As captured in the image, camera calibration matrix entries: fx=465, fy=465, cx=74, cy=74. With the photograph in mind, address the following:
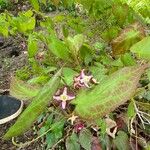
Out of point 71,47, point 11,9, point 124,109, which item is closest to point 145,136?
point 124,109

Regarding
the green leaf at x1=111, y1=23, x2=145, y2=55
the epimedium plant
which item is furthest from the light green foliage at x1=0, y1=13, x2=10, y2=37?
the green leaf at x1=111, y1=23, x2=145, y2=55

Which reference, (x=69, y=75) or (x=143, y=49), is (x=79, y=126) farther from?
(x=143, y=49)

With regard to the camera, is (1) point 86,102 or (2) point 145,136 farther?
(2) point 145,136

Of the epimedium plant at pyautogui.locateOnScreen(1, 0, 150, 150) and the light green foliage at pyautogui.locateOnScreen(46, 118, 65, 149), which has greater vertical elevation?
the epimedium plant at pyautogui.locateOnScreen(1, 0, 150, 150)

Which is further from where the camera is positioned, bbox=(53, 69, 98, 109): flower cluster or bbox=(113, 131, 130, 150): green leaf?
bbox=(113, 131, 130, 150): green leaf

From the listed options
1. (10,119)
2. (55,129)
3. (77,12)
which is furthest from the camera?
(77,12)

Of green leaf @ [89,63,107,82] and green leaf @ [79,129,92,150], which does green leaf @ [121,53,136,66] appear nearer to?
green leaf @ [89,63,107,82]

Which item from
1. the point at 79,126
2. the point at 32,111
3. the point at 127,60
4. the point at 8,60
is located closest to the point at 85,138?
the point at 79,126

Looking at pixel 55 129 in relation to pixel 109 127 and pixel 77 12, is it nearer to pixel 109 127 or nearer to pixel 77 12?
pixel 109 127

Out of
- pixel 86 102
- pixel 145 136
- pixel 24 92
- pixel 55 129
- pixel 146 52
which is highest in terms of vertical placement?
pixel 146 52

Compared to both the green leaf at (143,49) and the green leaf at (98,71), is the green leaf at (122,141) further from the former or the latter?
the green leaf at (143,49)
